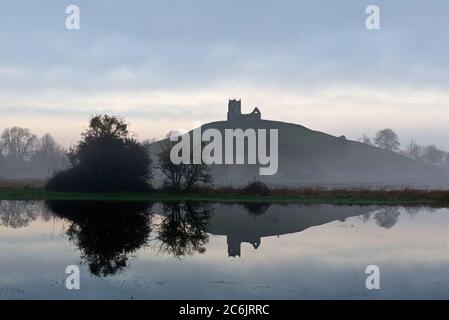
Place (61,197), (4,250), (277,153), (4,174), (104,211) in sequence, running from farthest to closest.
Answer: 1. (277,153)
2. (4,174)
3. (61,197)
4. (104,211)
5. (4,250)

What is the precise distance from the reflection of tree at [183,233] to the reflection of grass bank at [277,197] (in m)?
15.7

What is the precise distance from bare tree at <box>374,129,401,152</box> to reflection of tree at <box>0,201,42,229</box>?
179 meters

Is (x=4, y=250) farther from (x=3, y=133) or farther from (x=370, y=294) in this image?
(x=3, y=133)

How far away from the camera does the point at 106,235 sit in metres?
21.5

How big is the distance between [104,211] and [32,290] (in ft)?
68.5

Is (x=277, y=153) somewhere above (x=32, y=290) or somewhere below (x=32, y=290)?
above

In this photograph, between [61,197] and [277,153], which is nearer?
[61,197]

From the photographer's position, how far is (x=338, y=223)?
97.5ft

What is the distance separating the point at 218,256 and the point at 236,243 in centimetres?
329

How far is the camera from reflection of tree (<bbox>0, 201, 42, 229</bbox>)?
89.4 feet

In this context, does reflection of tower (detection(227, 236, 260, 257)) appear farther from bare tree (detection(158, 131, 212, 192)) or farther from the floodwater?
bare tree (detection(158, 131, 212, 192))
